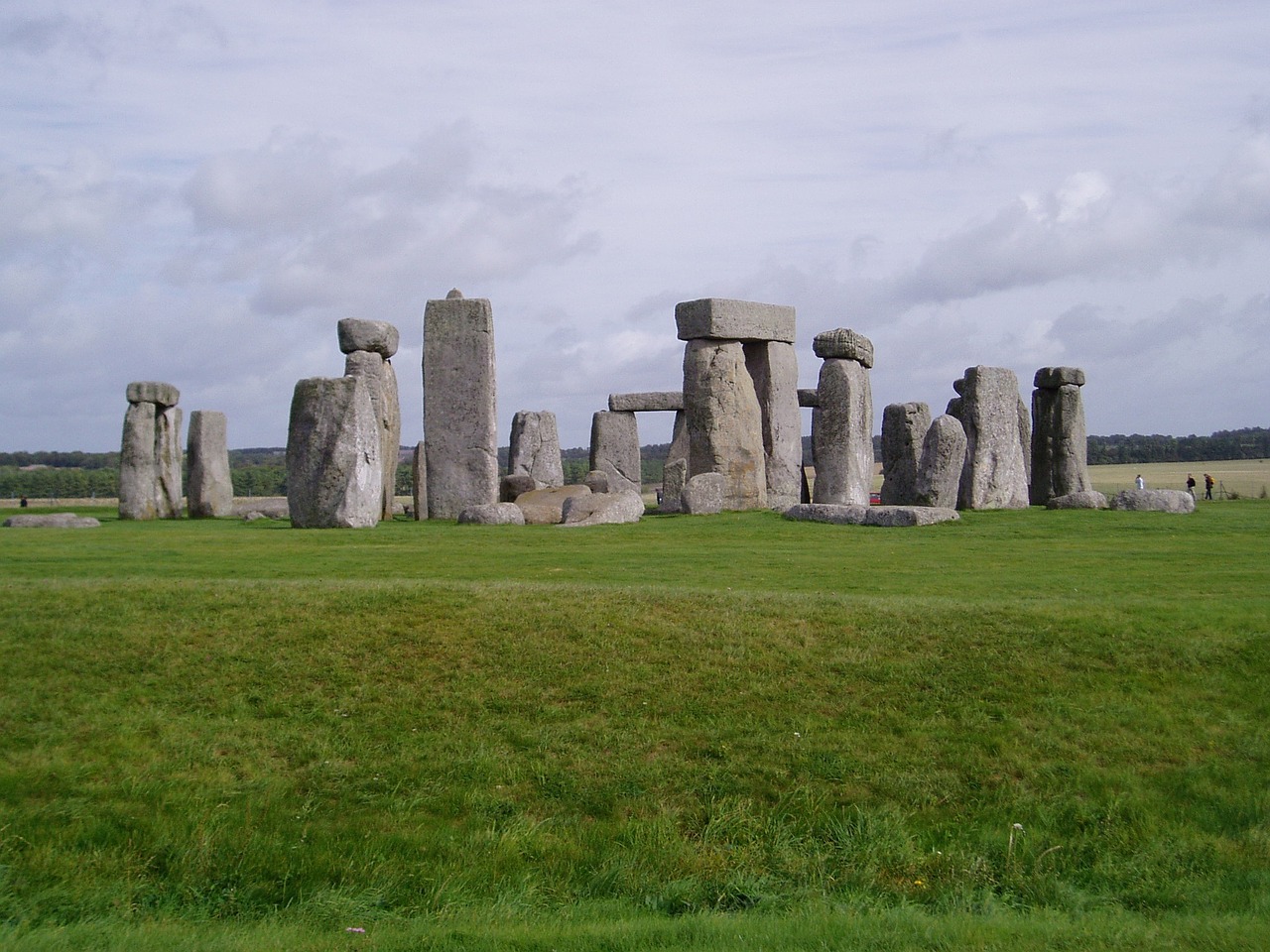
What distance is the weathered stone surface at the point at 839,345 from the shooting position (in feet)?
70.8

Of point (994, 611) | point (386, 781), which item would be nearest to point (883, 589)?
point (994, 611)

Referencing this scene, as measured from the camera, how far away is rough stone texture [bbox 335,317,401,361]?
21.5 meters

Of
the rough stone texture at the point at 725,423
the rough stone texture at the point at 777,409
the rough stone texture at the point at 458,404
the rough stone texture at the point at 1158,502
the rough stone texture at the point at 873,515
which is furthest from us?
the rough stone texture at the point at 777,409

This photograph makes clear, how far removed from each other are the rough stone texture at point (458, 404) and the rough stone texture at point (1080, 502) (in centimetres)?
969

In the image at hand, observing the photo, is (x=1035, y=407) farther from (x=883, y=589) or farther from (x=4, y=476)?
(x=4, y=476)

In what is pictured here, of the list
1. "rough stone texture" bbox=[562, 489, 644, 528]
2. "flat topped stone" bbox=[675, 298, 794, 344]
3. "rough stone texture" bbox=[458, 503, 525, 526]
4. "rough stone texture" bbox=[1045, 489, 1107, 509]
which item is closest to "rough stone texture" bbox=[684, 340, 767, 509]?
"flat topped stone" bbox=[675, 298, 794, 344]

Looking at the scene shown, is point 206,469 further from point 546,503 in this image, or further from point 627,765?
point 627,765

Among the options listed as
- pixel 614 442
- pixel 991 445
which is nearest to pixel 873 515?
pixel 991 445

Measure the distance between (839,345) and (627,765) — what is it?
49.2 ft

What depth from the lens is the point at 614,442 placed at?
3269 centimetres

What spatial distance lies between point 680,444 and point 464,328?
7.53 metres

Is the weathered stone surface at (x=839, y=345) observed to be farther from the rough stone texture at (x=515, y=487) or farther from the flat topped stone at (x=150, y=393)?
the flat topped stone at (x=150, y=393)

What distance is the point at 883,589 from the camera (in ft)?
36.8

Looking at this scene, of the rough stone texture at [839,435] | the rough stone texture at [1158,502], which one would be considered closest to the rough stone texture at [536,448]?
the rough stone texture at [839,435]
